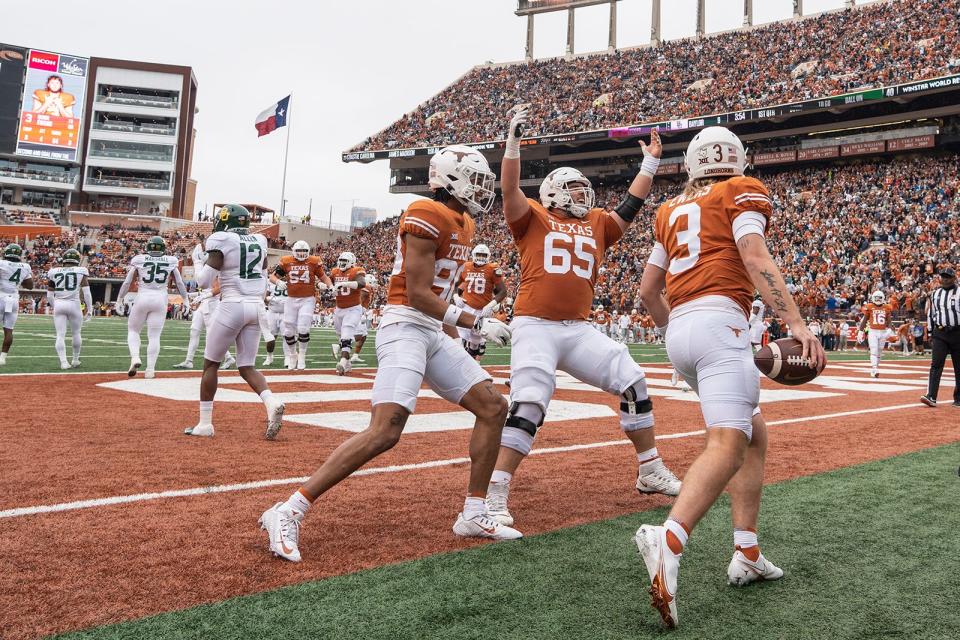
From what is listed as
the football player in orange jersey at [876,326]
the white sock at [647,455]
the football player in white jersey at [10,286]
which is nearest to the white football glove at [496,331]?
the white sock at [647,455]

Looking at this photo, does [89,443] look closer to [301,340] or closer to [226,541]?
[226,541]

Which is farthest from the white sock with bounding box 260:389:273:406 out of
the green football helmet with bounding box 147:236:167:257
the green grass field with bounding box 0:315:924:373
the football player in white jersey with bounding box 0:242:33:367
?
the football player in white jersey with bounding box 0:242:33:367

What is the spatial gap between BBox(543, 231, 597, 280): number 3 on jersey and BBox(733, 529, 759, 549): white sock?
190cm

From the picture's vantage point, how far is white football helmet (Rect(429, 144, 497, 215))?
3.78 m

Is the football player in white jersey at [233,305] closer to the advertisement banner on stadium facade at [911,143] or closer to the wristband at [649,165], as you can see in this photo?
the wristband at [649,165]

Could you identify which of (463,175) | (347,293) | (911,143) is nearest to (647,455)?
(463,175)

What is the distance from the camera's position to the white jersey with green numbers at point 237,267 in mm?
6402

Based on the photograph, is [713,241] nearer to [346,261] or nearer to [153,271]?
[153,271]

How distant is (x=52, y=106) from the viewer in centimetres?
6191

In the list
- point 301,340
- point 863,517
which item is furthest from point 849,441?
point 301,340

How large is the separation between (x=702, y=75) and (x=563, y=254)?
41.5 meters

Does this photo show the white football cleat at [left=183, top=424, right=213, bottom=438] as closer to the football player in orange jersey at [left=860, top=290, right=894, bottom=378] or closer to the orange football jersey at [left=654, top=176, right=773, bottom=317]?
the orange football jersey at [left=654, top=176, right=773, bottom=317]

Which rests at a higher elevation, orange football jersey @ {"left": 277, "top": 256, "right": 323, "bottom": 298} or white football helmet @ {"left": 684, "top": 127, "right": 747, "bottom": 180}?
orange football jersey @ {"left": 277, "top": 256, "right": 323, "bottom": 298}

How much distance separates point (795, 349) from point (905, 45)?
38.9m
